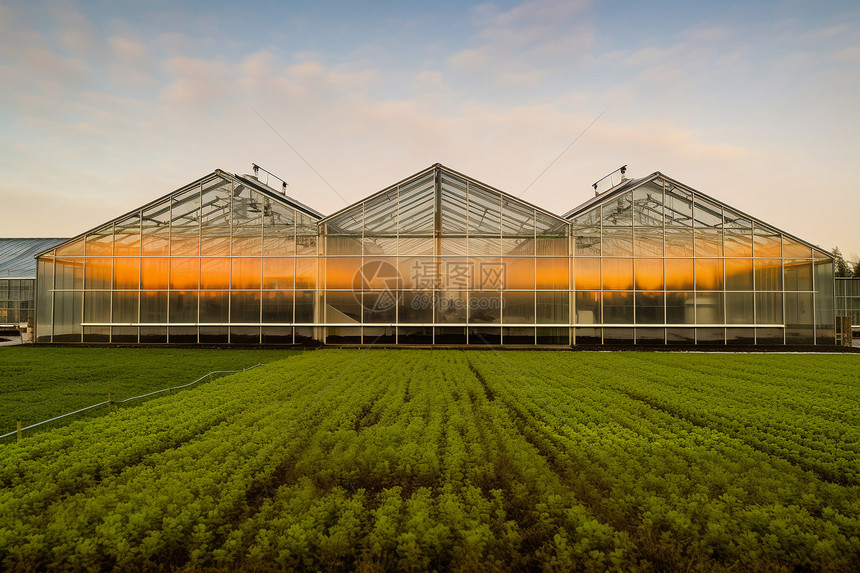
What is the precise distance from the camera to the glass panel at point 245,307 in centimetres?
2570

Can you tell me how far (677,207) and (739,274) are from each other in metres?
5.25

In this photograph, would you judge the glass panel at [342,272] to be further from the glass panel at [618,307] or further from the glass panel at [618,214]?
the glass panel at [618,214]

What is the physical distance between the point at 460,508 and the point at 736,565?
333cm

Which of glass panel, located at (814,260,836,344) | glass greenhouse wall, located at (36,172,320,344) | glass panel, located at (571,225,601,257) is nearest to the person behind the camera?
glass panel, located at (814,260,836,344)

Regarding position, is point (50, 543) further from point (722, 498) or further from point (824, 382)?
point (824, 382)

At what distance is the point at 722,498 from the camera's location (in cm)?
645

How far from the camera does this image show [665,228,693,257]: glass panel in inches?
1001

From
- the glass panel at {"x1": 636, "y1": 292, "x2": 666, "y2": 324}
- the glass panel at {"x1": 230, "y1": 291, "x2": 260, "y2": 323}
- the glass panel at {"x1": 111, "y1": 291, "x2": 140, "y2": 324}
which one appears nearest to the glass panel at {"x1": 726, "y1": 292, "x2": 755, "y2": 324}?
the glass panel at {"x1": 636, "y1": 292, "x2": 666, "y2": 324}

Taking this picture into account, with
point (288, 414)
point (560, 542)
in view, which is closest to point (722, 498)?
point (560, 542)

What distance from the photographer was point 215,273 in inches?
1021

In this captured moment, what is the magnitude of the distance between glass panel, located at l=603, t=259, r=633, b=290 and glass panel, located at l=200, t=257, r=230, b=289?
2250 cm

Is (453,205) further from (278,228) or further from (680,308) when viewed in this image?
(680,308)

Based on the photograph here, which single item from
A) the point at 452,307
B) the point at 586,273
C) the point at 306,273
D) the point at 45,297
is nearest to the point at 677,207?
the point at 586,273

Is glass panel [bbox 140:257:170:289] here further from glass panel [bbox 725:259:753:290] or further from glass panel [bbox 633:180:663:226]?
glass panel [bbox 725:259:753:290]
